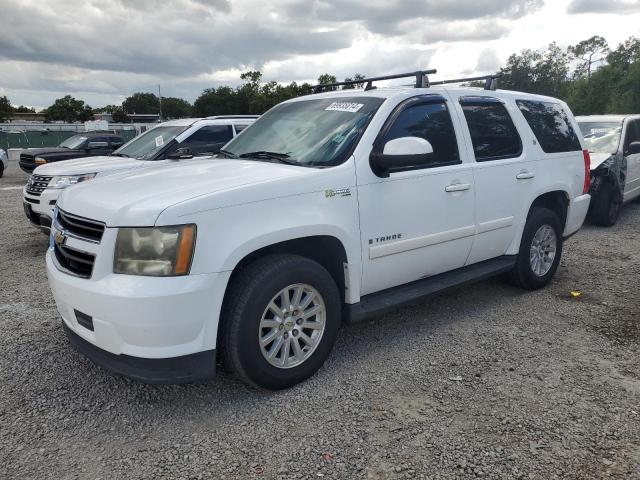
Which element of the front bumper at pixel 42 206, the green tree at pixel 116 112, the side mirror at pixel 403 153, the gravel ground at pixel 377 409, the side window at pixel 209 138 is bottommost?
the gravel ground at pixel 377 409

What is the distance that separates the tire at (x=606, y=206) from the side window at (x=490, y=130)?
4.36 meters

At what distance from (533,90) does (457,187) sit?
70696mm

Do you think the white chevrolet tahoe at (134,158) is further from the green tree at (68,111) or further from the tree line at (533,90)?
the green tree at (68,111)

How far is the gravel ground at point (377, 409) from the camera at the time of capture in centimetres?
262

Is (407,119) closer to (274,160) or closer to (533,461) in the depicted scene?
(274,160)

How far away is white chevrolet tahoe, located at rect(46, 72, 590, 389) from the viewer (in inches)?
108

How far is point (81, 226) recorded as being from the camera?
306cm

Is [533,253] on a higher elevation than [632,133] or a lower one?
lower

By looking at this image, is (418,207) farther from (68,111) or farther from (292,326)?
(68,111)

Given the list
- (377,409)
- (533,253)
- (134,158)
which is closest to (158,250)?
(377,409)

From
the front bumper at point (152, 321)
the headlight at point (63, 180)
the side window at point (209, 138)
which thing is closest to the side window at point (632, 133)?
the side window at point (209, 138)

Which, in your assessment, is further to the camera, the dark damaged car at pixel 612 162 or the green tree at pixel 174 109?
the green tree at pixel 174 109

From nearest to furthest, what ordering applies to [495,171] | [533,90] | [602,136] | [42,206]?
[495,171]
[42,206]
[602,136]
[533,90]

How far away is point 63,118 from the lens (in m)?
92.6
